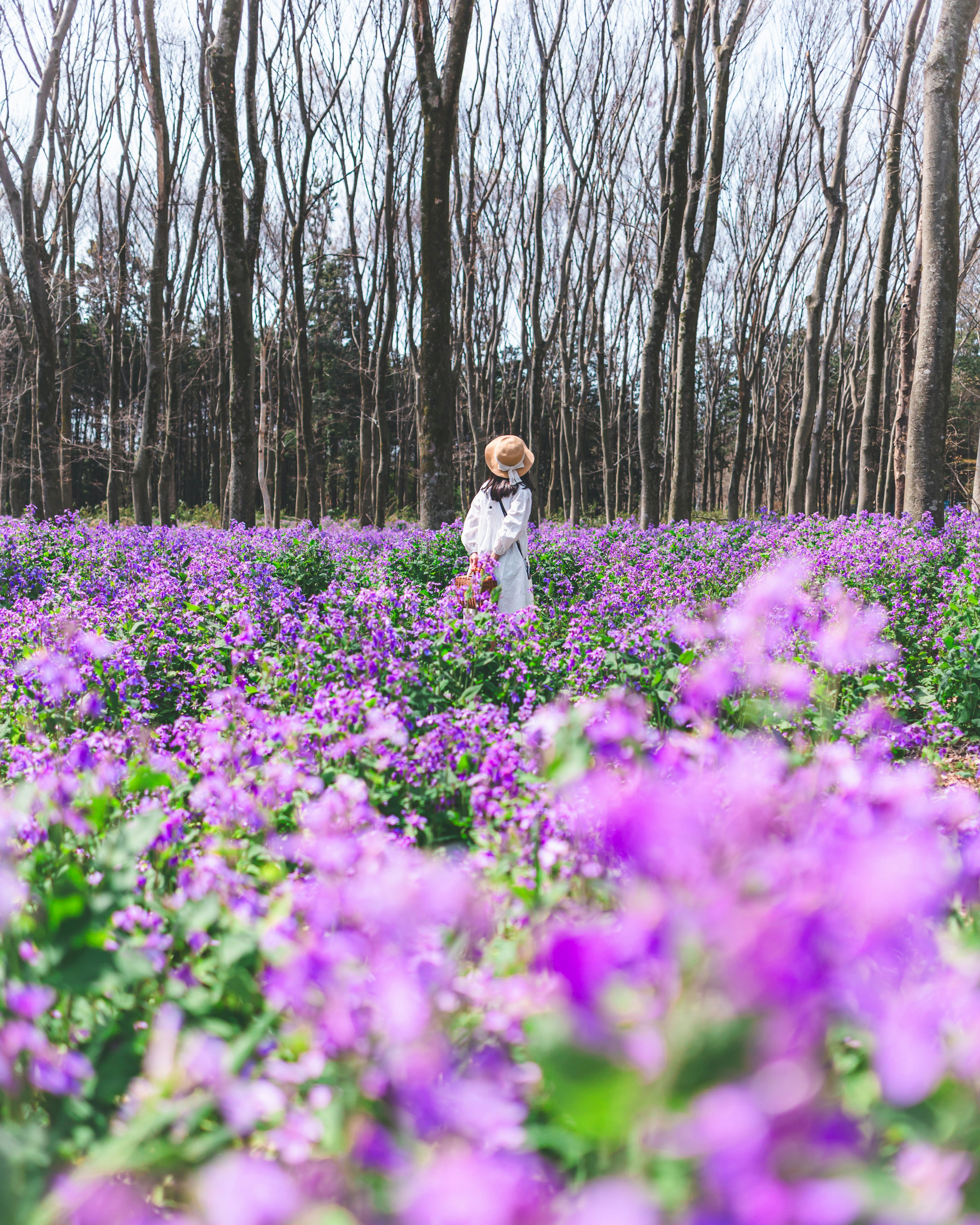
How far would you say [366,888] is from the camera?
3.02ft

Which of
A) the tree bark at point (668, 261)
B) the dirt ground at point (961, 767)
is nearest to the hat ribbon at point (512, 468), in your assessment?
the dirt ground at point (961, 767)

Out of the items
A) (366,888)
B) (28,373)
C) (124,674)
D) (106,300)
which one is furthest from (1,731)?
(28,373)

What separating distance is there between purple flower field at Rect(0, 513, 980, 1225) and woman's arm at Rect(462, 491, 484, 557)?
3.12 meters

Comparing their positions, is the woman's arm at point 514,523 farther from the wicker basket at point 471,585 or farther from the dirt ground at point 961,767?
the dirt ground at point 961,767

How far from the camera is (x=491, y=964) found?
1.42 meters

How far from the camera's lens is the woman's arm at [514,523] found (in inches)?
244

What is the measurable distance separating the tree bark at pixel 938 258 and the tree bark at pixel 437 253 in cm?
520

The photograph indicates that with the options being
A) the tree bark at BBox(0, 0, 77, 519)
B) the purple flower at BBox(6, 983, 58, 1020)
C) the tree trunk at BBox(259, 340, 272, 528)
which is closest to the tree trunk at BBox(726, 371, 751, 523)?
the tree trunk at BBox(259, 340, 272, 528)

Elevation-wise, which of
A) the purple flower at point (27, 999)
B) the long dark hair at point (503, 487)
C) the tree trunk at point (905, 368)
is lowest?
the purple flower at point (27, 999)

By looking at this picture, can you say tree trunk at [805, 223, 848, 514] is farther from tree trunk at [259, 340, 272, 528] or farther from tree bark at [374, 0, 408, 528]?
tree trunk at [259, 340, 272, 528]

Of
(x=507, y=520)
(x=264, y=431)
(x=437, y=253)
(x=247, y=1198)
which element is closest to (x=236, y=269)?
(x=437, y=253)

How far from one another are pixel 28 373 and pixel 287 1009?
31.3 m

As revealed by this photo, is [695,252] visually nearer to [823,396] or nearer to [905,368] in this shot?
[905,368]

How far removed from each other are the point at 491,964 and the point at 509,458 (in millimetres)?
5245
